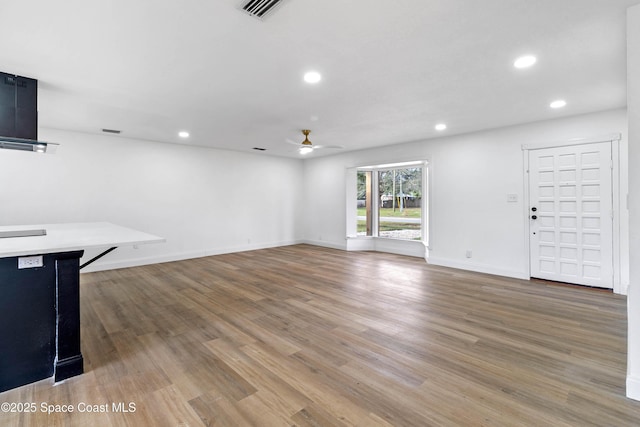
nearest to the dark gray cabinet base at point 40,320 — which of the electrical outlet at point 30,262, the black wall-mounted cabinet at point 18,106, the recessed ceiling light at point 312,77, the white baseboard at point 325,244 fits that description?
the electrical outlet at point 30,262

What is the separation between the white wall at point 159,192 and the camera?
482 centimetres

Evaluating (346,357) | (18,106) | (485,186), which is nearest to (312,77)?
(346,357)

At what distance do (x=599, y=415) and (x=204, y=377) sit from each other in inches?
101

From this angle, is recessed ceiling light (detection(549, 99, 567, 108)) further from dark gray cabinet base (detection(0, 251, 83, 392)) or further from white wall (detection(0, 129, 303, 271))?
white wall (detection(0, 129, 303, 271))

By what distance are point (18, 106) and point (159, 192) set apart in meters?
3.22

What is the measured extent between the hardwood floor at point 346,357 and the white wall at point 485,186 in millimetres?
860

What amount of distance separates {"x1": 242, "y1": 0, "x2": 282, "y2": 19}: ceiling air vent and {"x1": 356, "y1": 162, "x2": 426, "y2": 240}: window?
5.40 m

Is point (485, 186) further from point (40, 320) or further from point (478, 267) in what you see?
point (40, 320)

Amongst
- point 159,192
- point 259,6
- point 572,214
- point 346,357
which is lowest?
point 346,357

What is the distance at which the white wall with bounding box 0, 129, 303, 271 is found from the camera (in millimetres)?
4816

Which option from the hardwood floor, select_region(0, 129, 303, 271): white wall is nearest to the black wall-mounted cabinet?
the hardwood floor

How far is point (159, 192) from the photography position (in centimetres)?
607

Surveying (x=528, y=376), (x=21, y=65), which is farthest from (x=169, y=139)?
(x=528, y=376)

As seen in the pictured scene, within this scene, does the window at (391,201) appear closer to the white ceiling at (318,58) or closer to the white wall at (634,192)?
the white ceiling at (318,58)
